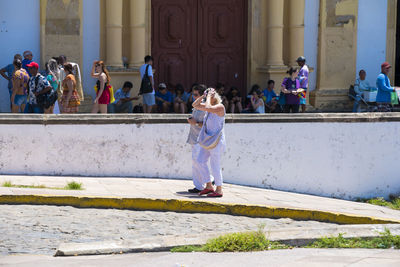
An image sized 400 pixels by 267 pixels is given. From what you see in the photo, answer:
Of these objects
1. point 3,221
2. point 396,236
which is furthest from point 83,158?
point 396,236

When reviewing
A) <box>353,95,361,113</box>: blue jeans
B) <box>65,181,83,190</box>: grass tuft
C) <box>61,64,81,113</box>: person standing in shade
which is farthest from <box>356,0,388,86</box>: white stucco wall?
<box>65,181,83,190</box>: grass tuft

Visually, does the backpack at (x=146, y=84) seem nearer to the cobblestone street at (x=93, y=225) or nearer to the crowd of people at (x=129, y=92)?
the crowd of people at (x=129, y=92)

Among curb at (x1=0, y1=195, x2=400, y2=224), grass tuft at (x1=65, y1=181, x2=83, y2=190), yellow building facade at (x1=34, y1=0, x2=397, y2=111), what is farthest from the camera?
yellow building facade at (x1=34, y1=0, x2=397, y2=111)

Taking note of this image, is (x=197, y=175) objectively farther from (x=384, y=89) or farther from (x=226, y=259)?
(x=384, y=89)

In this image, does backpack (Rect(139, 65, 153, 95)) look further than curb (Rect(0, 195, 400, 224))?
Yes

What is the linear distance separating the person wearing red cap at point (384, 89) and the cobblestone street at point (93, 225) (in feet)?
22.8

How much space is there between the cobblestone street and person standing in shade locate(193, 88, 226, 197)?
715 mm

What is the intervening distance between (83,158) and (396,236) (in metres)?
4.65

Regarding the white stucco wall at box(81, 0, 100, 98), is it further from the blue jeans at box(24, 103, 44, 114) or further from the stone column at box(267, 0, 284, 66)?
the stone column at box(267, 0, 284, 66)

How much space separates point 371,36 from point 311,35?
140 cm

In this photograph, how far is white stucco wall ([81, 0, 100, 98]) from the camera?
1622 cm

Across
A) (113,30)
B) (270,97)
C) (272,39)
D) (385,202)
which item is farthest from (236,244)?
(272,39)

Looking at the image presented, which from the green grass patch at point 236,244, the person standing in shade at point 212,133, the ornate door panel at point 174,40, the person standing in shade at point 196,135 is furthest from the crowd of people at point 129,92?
the green grass patch at point 236,244

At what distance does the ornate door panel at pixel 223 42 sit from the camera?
1752 cm
